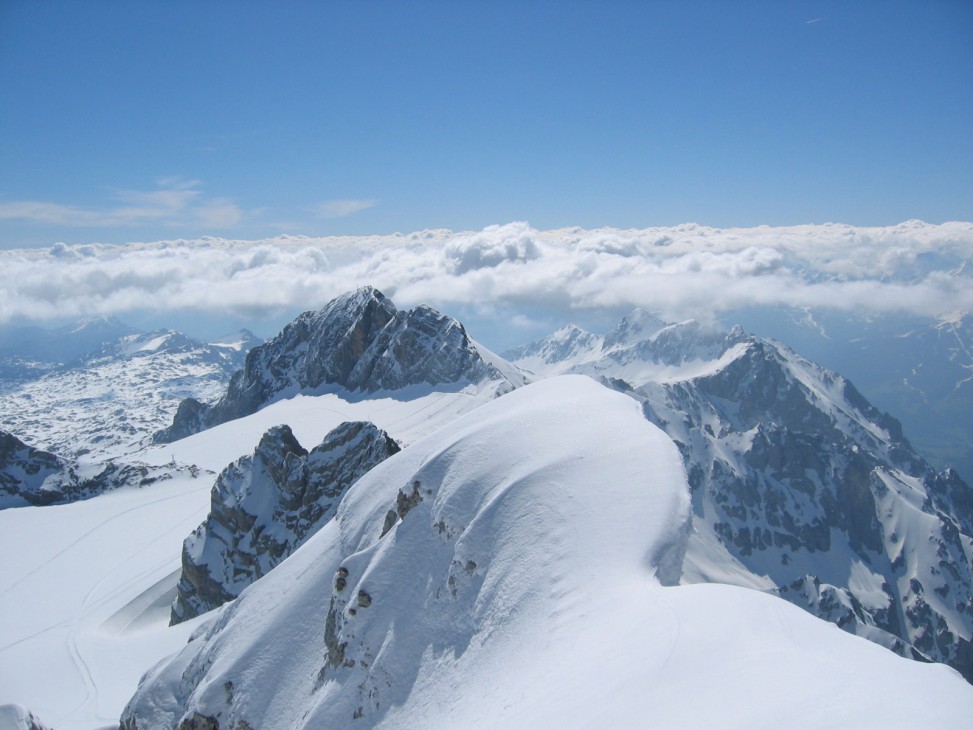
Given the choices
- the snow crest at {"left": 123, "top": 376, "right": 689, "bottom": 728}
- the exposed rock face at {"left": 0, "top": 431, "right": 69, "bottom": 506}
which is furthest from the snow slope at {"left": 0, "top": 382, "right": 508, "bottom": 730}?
the snow crest at {"left": 123, "top": 376, "right": 689, "bottom": 728}

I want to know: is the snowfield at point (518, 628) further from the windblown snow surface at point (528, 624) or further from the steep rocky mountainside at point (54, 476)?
the steep rocky mountainside at point (54, 476)

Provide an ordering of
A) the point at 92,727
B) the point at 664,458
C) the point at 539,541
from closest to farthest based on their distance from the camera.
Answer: the point at 539,541 < the point at 664,458 < the point at 92,727

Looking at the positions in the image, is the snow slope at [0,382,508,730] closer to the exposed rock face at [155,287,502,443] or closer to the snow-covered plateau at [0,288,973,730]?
the snow-covered plateau at [0,288,973,730]

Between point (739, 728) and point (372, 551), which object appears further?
point (372, 551)

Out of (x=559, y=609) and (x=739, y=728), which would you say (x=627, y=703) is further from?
(x=559, y=609)

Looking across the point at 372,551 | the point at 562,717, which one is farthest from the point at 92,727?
the point at 562,717

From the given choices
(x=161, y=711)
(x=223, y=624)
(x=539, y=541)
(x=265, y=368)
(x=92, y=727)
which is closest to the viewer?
(x=539, y=541)

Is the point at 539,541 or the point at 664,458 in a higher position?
the point at 664,458
